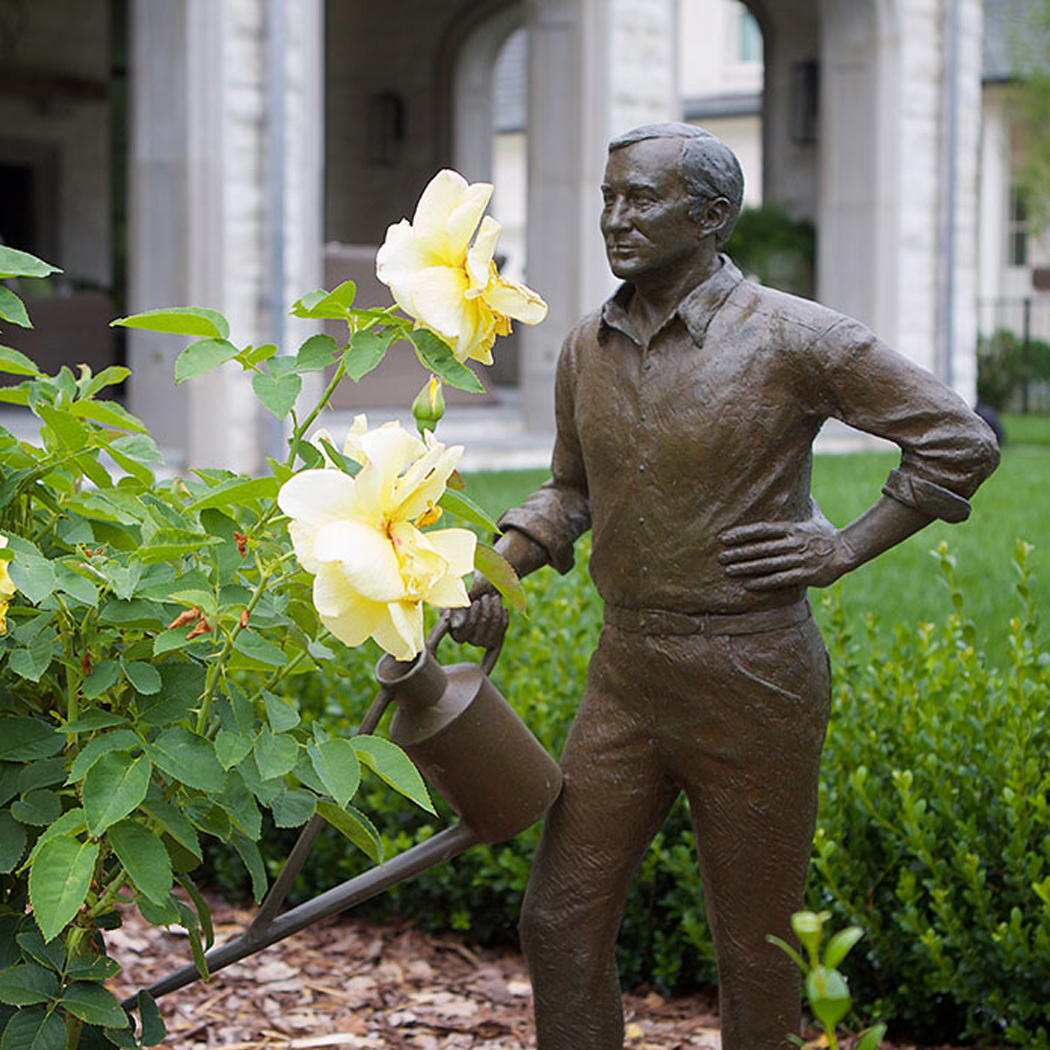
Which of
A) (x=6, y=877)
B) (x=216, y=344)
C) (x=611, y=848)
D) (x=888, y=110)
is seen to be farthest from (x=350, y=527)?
(x=888, y=110)

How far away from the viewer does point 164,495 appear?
2275 millimetres

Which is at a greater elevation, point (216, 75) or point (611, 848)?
point (216, 75)

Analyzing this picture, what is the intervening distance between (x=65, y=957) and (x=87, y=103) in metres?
16.1

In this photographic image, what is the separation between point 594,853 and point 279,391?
977mm

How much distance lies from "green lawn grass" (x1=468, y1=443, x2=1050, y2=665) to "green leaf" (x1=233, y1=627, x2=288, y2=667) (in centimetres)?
237

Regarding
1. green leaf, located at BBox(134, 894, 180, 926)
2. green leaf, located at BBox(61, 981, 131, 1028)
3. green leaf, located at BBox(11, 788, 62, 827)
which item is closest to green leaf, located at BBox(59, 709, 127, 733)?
green leaf, located at BBox(11, 788, 62, 827)

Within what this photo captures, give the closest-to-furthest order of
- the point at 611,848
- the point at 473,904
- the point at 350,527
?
the point at 350,527
the point at 611,848
the point at 473,904

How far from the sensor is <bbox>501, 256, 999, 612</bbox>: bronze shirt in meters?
Result: 2.32

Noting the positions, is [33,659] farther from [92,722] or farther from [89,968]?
[89,968]

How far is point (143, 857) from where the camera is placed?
1.86 metres

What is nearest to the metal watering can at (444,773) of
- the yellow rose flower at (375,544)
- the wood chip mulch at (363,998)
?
the yellow rose flower at (375,544)

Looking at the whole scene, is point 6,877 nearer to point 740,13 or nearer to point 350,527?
point 350,527

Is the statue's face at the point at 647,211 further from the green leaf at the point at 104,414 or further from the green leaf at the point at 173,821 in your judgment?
the green leaf at the point at 173,821

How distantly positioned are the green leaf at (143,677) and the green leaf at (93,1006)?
1.28ft
